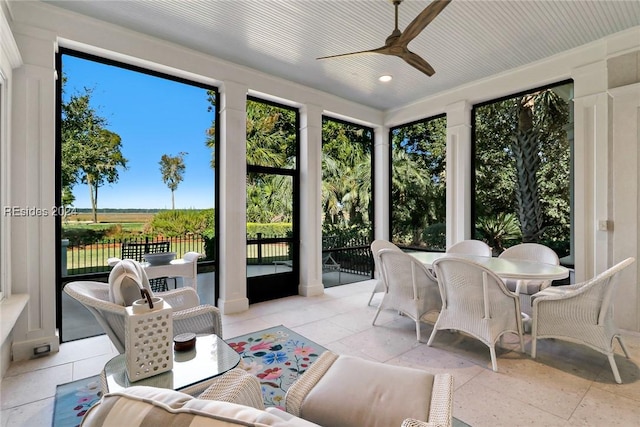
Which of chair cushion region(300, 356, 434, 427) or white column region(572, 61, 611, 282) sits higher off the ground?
white column region(572, 61, 611, 282)

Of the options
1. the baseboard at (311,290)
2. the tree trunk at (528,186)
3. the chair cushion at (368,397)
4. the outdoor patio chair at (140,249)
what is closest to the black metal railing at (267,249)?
the baseboard at (311,290)

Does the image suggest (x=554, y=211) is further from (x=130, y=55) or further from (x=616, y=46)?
(x=130, y=55)

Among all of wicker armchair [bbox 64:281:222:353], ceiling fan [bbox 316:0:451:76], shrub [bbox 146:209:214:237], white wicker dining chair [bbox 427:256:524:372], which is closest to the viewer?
wicker armchair [bbox 64:281:222:353]

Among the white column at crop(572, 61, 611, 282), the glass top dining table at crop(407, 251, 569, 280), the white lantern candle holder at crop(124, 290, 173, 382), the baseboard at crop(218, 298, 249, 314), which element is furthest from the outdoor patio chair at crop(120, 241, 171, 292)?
the white column at crop(572, 61, 611, 282)

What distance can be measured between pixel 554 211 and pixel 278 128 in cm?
392

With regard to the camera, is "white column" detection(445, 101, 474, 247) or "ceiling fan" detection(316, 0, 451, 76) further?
"white column" detection(445, 101, 474, 247)

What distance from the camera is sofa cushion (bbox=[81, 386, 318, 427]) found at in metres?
0.59

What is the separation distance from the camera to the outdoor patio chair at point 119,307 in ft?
6.07

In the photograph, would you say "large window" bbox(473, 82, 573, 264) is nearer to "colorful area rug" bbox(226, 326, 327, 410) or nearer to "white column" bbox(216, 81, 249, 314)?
"colorful area rug" bbox(226, 326, 327, 410)

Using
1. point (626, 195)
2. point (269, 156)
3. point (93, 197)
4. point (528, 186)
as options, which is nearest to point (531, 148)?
point (528, 186)

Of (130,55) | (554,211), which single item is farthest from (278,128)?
(554,211)

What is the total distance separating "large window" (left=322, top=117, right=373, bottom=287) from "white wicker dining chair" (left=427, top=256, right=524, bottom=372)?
2.77m

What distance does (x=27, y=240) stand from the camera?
2.74 meters

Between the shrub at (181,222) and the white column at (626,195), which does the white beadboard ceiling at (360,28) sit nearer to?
the white column at (626,195)
